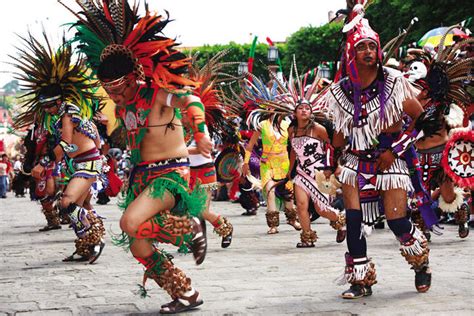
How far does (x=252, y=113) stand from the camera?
1204cm

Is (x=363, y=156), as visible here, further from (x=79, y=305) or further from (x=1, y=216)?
(x=1, y=216)

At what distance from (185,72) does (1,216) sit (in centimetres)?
1299

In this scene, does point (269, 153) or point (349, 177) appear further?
point (269, 153)

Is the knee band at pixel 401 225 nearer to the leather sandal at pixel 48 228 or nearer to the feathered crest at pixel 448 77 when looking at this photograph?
the feathered crest at pixel 448 77

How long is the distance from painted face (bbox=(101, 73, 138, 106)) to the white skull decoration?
405cm

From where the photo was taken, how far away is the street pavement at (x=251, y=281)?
5.56 metres

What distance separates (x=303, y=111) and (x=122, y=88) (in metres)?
4.59

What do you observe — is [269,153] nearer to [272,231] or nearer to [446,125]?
[272,231]

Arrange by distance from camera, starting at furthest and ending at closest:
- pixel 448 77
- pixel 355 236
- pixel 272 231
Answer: pixel 272 231, pixel 448 77, pixel 355 236

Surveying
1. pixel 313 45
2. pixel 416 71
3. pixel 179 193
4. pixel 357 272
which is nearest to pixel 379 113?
pixel 357 272

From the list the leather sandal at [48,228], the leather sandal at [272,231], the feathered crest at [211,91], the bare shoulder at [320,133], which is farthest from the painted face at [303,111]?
the leather sandal at [48,228]

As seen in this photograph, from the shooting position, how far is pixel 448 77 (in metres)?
7.31

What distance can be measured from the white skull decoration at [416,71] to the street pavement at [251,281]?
6.45 ft

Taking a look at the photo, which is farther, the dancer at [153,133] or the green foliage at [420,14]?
the green foliage at [420,14]
